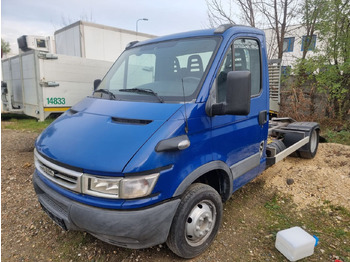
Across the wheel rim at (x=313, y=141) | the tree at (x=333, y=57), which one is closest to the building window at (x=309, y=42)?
the tree at (x=333, y=57)

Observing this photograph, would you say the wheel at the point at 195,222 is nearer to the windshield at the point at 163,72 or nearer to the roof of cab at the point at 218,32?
the windshield at the point at 163,72

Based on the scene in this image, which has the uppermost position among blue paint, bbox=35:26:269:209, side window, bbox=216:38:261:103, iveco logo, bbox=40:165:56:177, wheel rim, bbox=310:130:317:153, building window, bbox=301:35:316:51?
building window, bbox=301:35:316:51

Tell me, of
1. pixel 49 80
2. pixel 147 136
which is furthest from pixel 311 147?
pixel 49 80

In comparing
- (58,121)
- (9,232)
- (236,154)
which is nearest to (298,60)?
(236,154)

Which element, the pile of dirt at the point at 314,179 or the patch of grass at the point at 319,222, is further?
the pile of dirt at the point at 314,179

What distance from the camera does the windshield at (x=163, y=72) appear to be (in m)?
2.54

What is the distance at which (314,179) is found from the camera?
425 centimetres

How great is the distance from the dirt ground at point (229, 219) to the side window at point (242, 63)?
5.53 feet

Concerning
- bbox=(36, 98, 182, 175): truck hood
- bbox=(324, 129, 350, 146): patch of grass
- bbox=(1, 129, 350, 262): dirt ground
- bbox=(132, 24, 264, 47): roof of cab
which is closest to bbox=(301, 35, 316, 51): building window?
bbox=(324, 129, 350, 146): patch of grass

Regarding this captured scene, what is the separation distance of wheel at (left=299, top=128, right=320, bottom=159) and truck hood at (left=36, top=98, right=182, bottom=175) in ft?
13.1

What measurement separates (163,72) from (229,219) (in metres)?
2.13

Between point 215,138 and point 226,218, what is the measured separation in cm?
134

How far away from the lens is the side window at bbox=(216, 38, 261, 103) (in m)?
2.62

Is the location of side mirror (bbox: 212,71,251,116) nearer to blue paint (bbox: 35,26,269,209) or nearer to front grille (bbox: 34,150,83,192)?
blue paint (bbox: 35,26,269,209)
